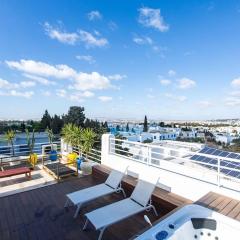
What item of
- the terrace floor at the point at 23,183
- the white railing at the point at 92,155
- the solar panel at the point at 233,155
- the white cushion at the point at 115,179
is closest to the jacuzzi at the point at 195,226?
the white cushion at the point at 115,179

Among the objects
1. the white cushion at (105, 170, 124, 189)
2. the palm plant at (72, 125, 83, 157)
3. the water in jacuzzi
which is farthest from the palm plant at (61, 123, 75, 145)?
the water in jacuzzi

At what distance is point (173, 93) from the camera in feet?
82.4

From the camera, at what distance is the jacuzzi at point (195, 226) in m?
2.48

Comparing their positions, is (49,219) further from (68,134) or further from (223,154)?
(223,154)

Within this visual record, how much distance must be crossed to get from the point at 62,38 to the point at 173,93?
58.8 ft

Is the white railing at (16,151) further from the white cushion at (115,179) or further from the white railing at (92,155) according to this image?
the white cushion at (115,179)

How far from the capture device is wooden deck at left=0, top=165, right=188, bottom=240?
319 centimetres

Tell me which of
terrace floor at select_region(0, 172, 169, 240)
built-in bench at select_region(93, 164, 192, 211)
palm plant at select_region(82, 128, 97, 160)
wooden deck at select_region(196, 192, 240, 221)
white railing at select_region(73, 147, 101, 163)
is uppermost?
palm plant at select_region(82, 128, 97, 160)

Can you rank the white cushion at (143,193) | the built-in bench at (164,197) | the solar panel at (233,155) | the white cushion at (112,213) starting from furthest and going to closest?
1. the solar panel at (233,155)
2. the built-in bench at (164,197)
3. the white cushion at (143,193)
4. the white cushion at (112,213)

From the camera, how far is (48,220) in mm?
3654

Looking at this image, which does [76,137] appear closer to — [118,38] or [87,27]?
[87,27]

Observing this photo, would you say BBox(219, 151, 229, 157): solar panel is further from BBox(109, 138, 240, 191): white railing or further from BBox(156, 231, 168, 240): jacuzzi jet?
BBox(156, 231, 168, 240): jacuzzi jet

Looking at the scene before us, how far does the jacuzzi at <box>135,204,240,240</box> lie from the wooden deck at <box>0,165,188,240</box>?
0.82 meters

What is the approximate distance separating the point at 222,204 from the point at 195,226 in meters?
0.80
